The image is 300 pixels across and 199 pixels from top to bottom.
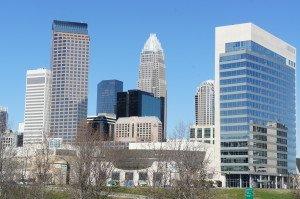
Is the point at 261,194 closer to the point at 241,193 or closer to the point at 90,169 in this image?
the point at 241,193

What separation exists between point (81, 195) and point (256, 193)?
4483 centimetres

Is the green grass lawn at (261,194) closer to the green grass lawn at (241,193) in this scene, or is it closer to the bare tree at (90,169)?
the green grass lawn at (241,193)

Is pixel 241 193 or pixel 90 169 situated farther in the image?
pixel 241 193

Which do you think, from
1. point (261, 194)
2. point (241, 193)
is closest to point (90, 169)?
point (241, 193)

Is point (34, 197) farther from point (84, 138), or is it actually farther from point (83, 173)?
point (84, 138)

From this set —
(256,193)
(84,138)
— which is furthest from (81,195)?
(256,193)

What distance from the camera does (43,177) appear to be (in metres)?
67.4

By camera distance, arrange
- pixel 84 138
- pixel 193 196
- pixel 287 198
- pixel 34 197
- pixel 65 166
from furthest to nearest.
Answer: pixel 65 166, pixel 287 198, pixel 84 138, pixel 34 197, pixel 193 196

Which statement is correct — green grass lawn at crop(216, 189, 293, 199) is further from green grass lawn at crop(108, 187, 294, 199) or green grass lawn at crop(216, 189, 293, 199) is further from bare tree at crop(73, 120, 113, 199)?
bare tree at crop(73, 120, 113, 199)

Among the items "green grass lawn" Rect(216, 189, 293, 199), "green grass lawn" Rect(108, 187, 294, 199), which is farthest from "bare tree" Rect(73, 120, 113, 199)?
"green grass lawn" Rect(216, 189, 293, 199)

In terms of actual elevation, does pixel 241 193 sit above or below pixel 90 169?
below

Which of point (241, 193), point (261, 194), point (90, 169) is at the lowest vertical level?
point (261, 194)

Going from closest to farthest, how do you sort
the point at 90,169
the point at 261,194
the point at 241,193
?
1. the point at 90,169
2. the point at 241,193
3. the point at 261,194

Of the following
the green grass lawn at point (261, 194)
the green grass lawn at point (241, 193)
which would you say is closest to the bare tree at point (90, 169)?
the green grass lawn at point (241, 193)
